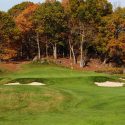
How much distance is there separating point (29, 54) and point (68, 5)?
64.7ft

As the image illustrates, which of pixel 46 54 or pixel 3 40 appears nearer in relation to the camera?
pixel 3 40

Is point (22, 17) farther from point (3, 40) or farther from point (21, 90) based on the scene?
point (21, 90)

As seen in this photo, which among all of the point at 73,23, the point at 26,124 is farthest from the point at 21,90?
the point at 73,23

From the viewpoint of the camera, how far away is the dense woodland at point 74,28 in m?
77.2

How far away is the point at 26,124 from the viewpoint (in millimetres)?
15930

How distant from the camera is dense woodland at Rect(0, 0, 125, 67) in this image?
253 ft

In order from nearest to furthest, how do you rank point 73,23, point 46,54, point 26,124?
1. point 26,124
2. point 73,23
3. point 46,54

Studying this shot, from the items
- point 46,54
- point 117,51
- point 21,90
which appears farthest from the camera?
point 46,54

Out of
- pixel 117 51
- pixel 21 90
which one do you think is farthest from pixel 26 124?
pixel 117 51

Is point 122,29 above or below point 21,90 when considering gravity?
above

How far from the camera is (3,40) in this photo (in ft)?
266

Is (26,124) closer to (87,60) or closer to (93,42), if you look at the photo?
(93,42)

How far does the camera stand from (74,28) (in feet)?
271

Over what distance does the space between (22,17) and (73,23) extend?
1117cm
